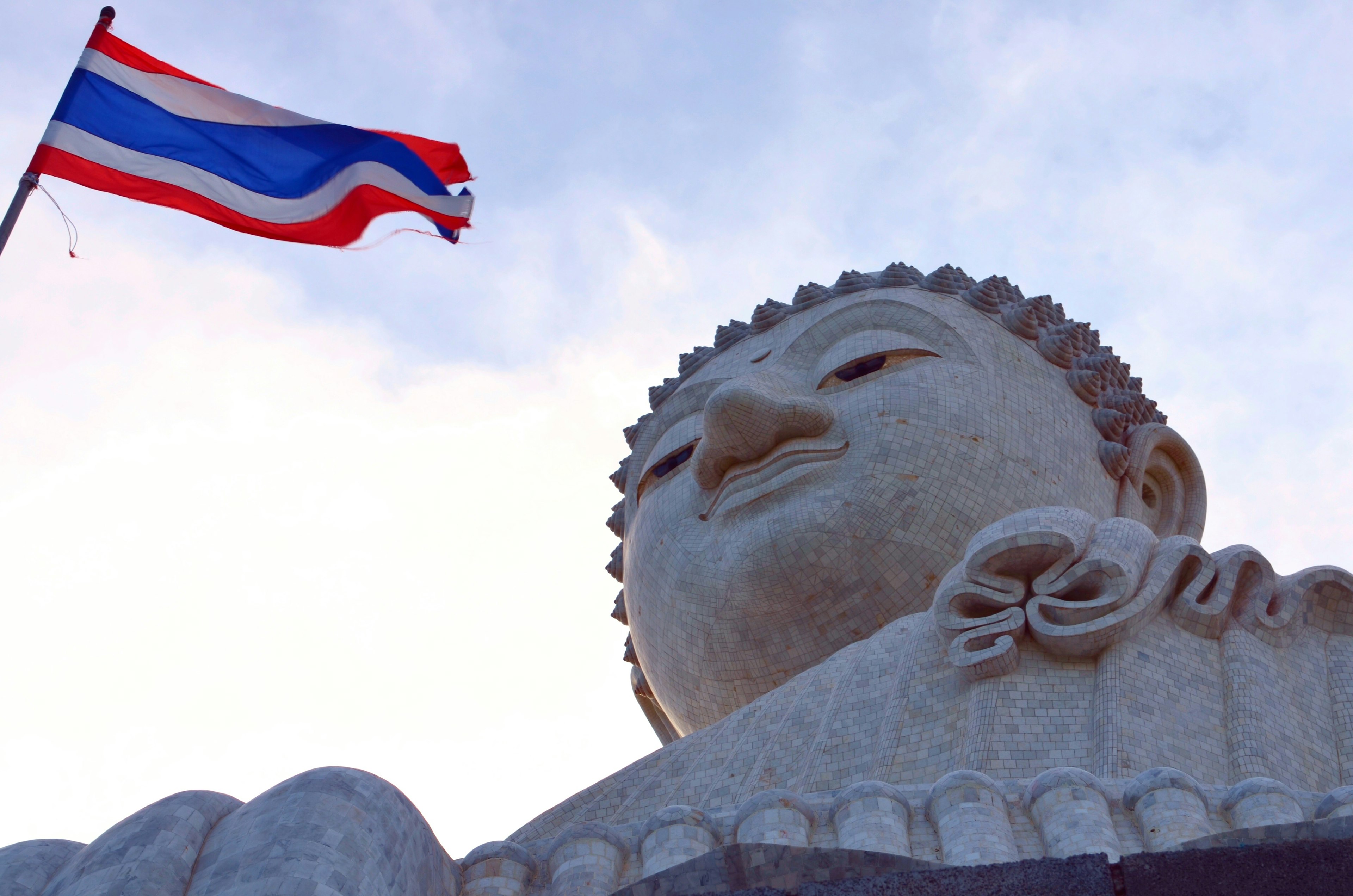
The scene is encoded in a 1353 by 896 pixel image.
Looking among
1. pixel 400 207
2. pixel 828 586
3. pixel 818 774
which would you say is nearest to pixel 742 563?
pixel 828 586

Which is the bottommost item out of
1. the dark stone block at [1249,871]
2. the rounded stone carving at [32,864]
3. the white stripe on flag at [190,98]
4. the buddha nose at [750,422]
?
the dark stone block at [1249,871]

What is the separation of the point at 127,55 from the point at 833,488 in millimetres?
4154

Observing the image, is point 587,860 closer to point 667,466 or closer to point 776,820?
point 776,820

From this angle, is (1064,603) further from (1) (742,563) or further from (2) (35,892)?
(2) (35,892)

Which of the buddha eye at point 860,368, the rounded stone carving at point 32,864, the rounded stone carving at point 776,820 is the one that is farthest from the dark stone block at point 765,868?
the buddha eye at point 860,368

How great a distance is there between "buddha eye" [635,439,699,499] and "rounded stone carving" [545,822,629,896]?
4414mm

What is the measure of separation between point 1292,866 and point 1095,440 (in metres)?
5.66

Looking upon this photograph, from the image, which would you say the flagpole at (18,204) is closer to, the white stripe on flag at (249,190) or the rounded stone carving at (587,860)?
the white stripe on flag at (249,190)

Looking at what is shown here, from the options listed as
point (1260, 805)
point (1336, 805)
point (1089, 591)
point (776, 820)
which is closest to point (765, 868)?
point (776, 820)

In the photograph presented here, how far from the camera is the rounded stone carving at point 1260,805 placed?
4031 millimetres

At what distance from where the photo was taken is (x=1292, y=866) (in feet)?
10.4

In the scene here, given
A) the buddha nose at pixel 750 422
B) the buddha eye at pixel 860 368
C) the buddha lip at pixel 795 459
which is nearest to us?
the buddha nose at pixel 750 422

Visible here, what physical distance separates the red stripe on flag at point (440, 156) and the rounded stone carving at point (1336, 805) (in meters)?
5.30

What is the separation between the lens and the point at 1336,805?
3.95 metres
